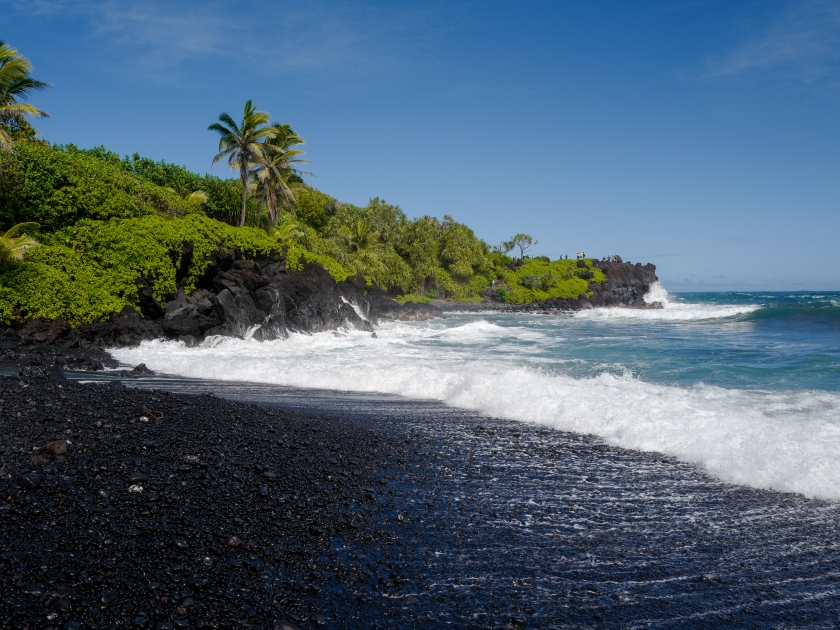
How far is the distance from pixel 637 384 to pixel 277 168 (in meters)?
30.9

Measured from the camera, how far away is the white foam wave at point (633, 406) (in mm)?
7375

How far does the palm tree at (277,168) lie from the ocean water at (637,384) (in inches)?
516

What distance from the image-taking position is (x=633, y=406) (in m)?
10.1

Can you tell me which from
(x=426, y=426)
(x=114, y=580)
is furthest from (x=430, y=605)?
(x=426, y=426)

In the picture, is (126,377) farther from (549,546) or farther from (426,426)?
(549,546)

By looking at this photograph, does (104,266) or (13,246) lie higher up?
(13,246)

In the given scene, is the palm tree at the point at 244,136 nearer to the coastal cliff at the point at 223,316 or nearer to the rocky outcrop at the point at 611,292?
the coastal cliff at the point at 223,316

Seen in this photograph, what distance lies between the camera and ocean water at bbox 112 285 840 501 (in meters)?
7.83

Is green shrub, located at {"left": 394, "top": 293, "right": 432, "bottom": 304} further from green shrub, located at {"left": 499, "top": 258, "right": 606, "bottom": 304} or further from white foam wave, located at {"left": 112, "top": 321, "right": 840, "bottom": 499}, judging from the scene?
white foam wave, located at {"left": 112, "top": 321, "right": 840, "bottom": 499}

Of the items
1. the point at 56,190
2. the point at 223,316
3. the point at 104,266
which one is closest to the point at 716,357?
the point at 223,316

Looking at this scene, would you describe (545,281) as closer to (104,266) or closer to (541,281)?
(541,281)

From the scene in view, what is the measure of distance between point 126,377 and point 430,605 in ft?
41.8

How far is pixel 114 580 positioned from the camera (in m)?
4.03

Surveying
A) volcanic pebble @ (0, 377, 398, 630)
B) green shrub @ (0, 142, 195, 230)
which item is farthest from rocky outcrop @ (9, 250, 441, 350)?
volcanic pebble @ (0, 377, 398, 630)
